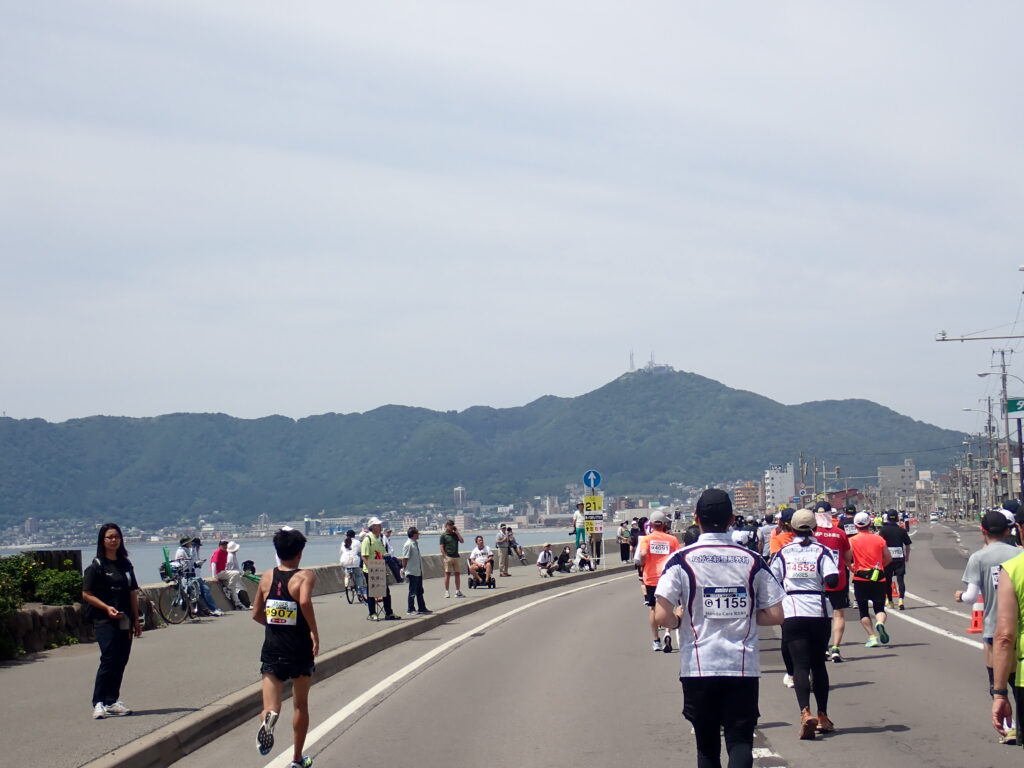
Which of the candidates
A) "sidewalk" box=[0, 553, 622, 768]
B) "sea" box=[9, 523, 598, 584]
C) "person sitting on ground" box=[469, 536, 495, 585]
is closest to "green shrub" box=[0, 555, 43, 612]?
"sidewalk" box=[0, 553, 622, 768]

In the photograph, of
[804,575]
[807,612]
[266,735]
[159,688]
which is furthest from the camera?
[159,688]

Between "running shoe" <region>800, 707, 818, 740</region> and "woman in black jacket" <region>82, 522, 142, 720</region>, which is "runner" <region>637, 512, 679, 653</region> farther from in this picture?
"woman in black jacket" <region>82, 522, 142, 720</region>

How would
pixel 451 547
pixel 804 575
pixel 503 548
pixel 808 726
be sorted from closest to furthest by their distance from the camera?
pixel 808 726 < pixel 804 575 < pixel 451 547 < pixel 503 548

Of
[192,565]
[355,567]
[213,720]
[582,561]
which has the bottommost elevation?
[582,561]

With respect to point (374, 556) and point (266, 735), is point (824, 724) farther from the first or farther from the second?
point (374, 556)

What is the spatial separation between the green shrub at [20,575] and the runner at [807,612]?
10233 millimetres

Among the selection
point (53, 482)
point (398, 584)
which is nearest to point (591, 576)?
point (398, 584)

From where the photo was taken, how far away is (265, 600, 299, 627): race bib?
8.41 m

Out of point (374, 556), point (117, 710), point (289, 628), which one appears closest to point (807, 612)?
point (289, 628)

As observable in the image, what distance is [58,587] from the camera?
1703 cm

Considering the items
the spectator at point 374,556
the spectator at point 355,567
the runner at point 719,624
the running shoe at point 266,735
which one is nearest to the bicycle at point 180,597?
the spectator at point 374,556

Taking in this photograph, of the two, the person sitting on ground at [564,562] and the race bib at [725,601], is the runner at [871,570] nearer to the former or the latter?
the race bib at [725,601]

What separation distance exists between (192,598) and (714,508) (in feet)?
58.1

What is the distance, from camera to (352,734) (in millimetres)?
10195
